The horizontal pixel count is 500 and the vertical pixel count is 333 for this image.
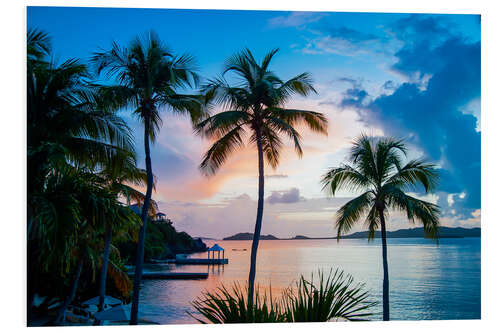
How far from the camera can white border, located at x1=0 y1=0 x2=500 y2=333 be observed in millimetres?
4891

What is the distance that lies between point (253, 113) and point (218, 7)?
73.1 inches

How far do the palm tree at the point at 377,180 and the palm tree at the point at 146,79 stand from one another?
2.79 meters

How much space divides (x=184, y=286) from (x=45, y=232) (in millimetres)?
18001

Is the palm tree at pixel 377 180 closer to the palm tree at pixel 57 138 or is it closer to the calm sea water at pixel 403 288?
the palm tree at pixel 57 138

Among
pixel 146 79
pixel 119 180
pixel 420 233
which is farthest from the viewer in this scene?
pixel 420 233

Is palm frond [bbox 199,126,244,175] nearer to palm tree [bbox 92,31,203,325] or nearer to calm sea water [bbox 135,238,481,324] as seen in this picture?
palm tree [bbox 92,31,203,325]

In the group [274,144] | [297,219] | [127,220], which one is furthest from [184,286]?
[127,220]

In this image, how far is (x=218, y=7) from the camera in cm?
581

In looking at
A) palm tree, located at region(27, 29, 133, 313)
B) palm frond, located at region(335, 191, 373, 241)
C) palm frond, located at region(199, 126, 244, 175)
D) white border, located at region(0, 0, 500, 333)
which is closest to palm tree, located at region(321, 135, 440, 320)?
palm frond, located at region(335, 191, 373, 241)

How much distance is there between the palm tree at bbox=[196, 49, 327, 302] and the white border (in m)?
1.31

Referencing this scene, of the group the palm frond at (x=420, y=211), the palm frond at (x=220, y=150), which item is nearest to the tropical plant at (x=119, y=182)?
the palm frond at (x=220, y=150)

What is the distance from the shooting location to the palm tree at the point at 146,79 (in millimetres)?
6184

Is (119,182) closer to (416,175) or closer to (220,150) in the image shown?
(220,150)

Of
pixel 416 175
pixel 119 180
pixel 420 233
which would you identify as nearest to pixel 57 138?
pixel 119 180
